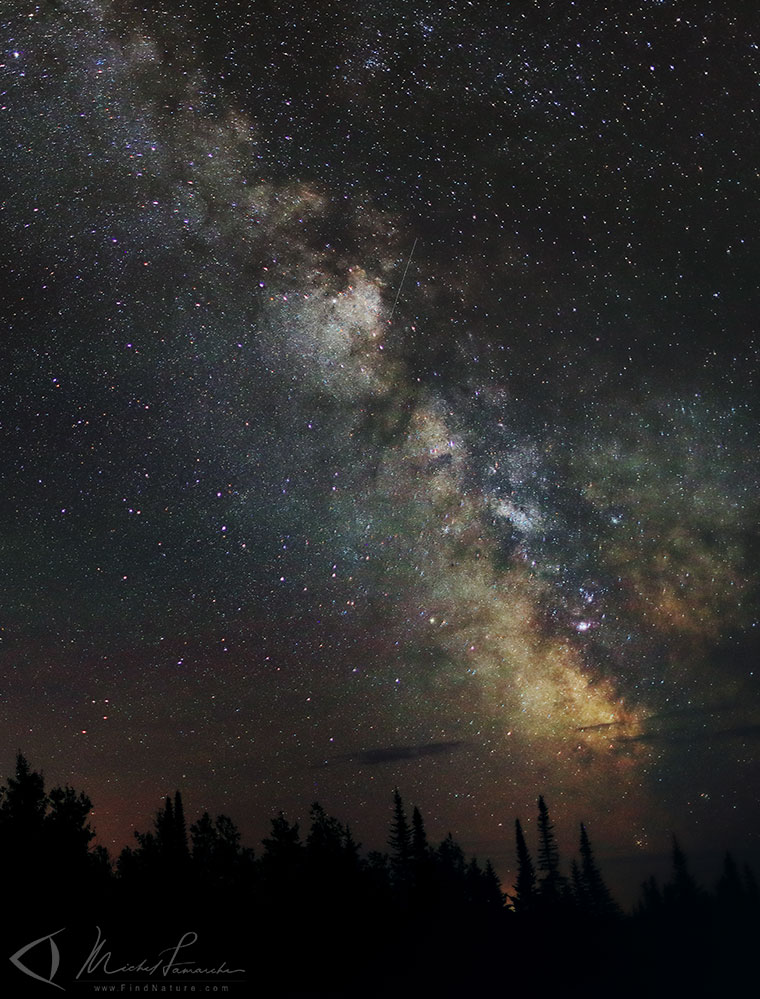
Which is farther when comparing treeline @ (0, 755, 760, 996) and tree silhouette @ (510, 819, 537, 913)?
tree silhouette @ (510, 819, 537, 913)

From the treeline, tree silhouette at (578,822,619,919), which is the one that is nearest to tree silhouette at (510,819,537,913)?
the treeline

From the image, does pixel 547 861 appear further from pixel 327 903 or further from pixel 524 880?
pixel 327 903

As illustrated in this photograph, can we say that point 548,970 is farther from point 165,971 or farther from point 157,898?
point 165,971

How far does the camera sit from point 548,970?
224 ft

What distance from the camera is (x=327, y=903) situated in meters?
40.4

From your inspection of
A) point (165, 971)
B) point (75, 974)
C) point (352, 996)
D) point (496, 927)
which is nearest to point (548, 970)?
point (496, 927)

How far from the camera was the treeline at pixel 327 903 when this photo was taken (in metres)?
25.7

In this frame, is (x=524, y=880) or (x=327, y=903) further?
(x=524, y=880)

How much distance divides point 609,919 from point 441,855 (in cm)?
3186

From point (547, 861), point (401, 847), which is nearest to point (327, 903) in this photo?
point (401, 847)

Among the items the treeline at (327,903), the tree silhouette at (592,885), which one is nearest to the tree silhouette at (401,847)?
the treeline at (327,903)

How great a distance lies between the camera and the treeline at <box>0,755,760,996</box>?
25.7 metres

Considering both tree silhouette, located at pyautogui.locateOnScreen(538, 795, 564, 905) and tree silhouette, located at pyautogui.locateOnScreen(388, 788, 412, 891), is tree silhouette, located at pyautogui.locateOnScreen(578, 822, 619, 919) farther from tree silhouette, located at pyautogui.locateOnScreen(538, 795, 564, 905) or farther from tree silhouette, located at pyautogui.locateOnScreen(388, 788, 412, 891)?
tree silhouette, located at pyautogui.locateOnScreen(388, 788, 412, 891)

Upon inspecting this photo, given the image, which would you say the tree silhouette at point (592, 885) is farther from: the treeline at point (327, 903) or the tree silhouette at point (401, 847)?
the tree silhouette at point (401, 847)
